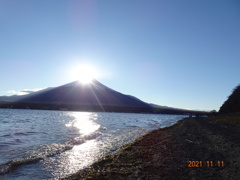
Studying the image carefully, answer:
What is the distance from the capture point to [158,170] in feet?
32.4

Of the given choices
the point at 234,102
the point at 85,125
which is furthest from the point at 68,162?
the point at 234,102

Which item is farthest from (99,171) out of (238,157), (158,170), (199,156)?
(238,157)

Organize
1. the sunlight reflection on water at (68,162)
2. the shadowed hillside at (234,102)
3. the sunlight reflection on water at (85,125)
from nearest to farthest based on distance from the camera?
the sunlight reflection on water at (68,162), the sunlight reflection on water at (85,125), the shadowed hillside at (234,102)

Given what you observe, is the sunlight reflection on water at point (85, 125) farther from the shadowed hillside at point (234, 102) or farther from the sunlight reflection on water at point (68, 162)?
the shadowed hillside at point (234, 102)

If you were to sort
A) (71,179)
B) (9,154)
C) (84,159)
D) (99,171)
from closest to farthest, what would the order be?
(71,179)
(99,171)
(84,159)
(9,154)

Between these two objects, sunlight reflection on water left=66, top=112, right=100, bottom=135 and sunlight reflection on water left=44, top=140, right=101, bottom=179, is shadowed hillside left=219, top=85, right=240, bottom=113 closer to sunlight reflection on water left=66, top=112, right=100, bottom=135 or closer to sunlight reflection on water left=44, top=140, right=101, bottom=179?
sunlight reflection on water left=66, top=112, right=100, bottom=135

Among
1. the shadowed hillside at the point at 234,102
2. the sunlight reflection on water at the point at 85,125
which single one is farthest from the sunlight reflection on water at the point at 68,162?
the shadowed hillside at the point at 234,102

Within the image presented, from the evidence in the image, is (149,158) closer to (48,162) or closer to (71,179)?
(71,179)

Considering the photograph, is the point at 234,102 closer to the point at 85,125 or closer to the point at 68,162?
the point at 85,125

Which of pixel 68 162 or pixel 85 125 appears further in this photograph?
pixel 85 125

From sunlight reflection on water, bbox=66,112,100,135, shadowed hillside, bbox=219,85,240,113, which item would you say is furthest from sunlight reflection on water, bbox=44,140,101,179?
shadowed hillside, bbox=219,85,240,113

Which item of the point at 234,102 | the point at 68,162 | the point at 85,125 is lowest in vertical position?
the point at 85,125

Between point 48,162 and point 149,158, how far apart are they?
307 inches

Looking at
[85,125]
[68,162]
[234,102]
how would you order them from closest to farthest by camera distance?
[68,162] → [85,125] → [234,102]
